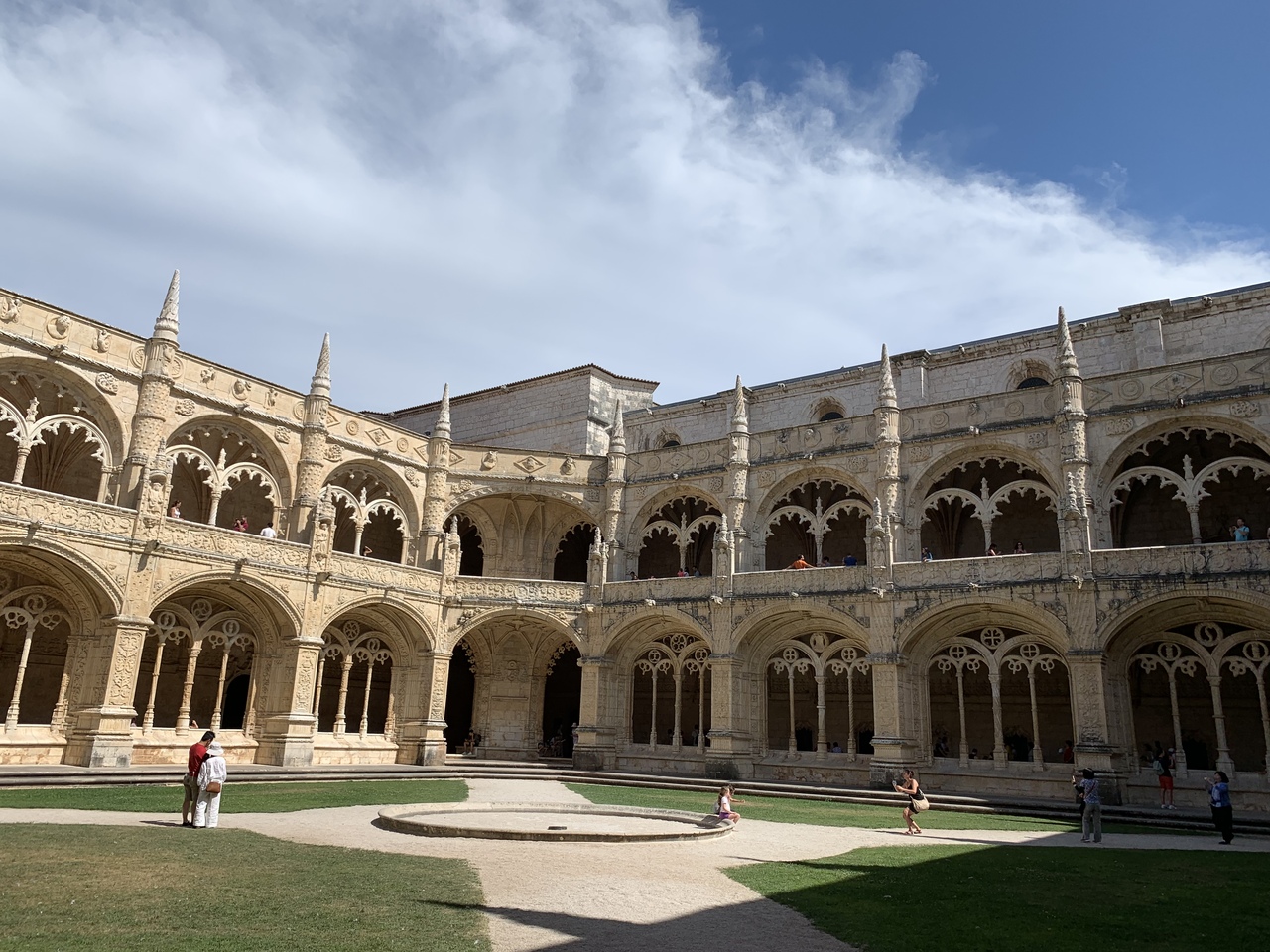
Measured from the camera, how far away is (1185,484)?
24391 mm

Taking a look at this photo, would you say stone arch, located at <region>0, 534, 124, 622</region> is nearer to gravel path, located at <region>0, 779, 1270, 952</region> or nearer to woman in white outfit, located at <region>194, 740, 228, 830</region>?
gravel path, located at <region>0, 779, 1270, 952</region>

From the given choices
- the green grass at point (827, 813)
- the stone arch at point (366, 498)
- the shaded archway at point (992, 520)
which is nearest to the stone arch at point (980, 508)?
the shaded archway at point (992, 520)

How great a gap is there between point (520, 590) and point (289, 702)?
8225mm

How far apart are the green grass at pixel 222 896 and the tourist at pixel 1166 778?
713 inches

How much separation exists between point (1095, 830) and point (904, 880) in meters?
7.24

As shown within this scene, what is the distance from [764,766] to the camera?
2862 centimetres

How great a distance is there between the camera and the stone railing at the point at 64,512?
21.6m

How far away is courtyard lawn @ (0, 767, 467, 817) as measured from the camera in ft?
53.7

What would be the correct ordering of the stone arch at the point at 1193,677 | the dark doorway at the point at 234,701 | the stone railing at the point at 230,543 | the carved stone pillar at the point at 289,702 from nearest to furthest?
1. the stone arch at the point at 1193,677
2. the stone railing at the point at 230,543
3. the carved stone pillar at the point at 289,702
4. the dark doorway at the point at 234,701

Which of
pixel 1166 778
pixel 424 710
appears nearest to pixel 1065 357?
pixel 1166 778

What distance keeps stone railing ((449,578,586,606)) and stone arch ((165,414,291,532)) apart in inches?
253

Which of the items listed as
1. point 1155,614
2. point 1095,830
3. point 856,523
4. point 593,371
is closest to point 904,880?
point 1095,830

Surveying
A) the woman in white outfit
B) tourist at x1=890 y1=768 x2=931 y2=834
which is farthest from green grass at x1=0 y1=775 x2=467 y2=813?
tourist at x1=890 y1=768 x2=931 y2=834

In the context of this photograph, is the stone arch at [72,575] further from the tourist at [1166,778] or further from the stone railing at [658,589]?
the tourist at [1166,778]
